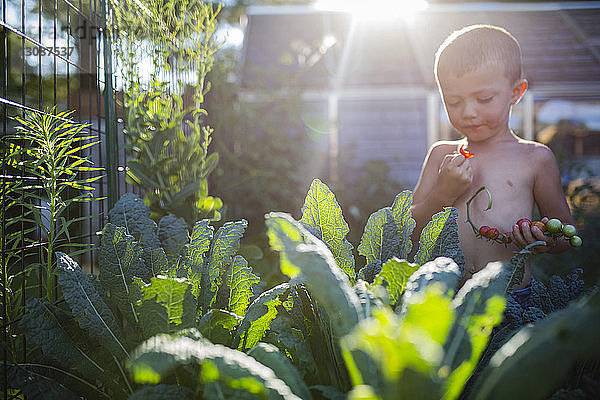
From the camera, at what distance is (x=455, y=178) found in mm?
1478

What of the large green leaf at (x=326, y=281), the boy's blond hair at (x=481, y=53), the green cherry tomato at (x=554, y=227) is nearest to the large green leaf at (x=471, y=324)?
the large green leaf at (x=326, y=281)

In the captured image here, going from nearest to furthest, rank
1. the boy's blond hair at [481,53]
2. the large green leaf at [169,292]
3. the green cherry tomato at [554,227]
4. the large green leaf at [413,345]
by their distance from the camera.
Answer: the large green leaf at [413,345] < the large green leaf at [169,292] < the green cherry tomato at [554,227] < the boy's blond hair at [481,53]

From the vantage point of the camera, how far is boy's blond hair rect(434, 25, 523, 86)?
5.19 feet

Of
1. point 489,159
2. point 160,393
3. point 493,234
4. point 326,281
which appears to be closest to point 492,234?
point 493,234

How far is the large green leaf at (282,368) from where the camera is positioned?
69 centimetres

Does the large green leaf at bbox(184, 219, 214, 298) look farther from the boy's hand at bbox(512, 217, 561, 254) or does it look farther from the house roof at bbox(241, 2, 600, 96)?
the house roof at bbox(241, 2, 600, 96)

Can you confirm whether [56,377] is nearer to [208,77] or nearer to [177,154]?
[177,154]

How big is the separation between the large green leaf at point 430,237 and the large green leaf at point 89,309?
1.69 feet

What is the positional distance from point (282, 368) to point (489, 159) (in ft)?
3.99

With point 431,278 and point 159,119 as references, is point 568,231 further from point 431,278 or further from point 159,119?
point 159,119

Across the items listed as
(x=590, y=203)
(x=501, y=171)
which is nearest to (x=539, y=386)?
(x=501, y=171)

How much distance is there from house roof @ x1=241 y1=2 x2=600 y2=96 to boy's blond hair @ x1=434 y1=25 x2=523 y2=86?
14.5 ft

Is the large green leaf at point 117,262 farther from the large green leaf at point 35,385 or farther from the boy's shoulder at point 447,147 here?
the boy's shoulder at point 447,147

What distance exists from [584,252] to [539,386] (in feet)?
11.5
